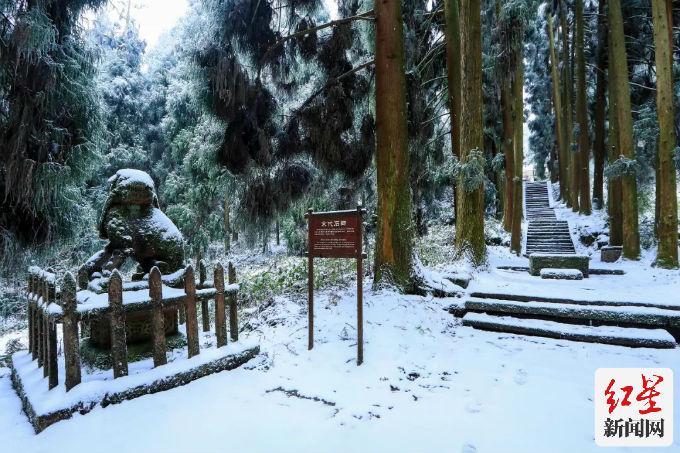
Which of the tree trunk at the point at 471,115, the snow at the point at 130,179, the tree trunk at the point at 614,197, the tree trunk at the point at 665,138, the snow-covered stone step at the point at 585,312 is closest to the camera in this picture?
the snow at the point at 130,179

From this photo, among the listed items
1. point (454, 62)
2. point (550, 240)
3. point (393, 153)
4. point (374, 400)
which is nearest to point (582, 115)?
point (550, 240)

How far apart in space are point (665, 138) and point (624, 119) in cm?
139

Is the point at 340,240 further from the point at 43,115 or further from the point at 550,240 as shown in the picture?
the point at 550,240

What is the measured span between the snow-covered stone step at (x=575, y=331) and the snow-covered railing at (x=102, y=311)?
362 centimetres

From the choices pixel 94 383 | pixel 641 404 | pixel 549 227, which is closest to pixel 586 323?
pixel 641 404

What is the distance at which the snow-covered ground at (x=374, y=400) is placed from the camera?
107 inches

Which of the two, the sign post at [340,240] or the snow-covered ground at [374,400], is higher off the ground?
the sign post at [340,240]

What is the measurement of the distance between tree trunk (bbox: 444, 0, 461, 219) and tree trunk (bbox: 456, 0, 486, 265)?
26.5 inches

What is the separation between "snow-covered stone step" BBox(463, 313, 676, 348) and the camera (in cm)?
454

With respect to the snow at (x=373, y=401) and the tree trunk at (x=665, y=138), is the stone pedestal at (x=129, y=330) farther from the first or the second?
the tree trunk at (x=665, y=138)

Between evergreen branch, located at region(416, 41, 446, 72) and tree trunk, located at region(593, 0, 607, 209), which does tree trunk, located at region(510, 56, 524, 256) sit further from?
tree trunk, located at region(593, 0, 607, 209)

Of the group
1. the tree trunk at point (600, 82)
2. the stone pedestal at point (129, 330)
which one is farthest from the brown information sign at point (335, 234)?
the tree trunk at point (600, 82)

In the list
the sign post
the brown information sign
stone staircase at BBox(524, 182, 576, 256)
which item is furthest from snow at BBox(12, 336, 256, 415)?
stone staircase at BBox(524, 182, 576, 256)

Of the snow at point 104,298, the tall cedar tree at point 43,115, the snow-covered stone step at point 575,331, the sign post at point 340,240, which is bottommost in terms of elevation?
the snow-covered stone step at point 575,331
